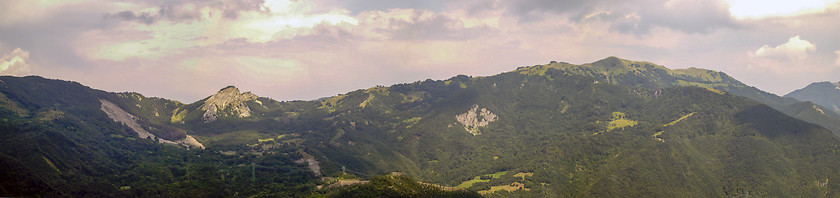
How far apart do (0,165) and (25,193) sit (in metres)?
17.0

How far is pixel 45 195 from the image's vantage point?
199625mm

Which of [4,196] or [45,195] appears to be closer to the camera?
[4,196]

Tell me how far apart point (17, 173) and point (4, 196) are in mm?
36186

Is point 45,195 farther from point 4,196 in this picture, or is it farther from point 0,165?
point 4,196

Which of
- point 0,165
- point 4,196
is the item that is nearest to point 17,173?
point 0,165

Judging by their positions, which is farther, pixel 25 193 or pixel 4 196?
pixel 25 193

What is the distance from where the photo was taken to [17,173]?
19912 cm

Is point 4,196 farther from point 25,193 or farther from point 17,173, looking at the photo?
point 17,173

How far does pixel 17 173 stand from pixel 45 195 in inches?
540

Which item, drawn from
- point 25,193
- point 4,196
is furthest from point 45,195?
point 4,196

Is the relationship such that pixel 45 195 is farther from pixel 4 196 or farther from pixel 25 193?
pixel 4 196

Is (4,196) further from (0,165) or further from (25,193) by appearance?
(0,165)

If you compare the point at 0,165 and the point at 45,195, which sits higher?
the point at 0,165

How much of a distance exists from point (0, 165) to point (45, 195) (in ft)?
61.7
